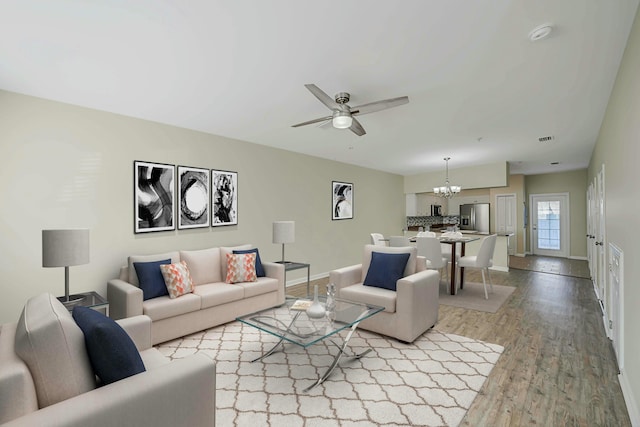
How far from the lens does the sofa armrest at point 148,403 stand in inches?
45.2

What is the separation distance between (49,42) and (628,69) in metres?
4.05

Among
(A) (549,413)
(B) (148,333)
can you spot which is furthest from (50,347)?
(A) (549,413)

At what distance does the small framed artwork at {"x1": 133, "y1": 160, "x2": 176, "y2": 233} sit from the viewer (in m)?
3.79

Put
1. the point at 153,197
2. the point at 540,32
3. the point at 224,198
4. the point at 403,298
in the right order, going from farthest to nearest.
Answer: the point at 224,198, the point at 153,197, the point at 403,298, the point at 540,32

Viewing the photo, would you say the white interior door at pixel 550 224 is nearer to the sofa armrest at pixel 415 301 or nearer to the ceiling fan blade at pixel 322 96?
the sofa armrest at pixel 415 301

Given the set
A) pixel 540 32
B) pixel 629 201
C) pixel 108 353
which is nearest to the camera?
pixel 108 353

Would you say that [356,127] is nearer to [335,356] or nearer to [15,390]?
[335,356]

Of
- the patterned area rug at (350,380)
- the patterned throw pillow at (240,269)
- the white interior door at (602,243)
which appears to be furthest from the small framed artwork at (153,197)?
the white interior door at (602,243)

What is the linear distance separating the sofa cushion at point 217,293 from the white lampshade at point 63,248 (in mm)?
1203

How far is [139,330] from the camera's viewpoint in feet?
6.83

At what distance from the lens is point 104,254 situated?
3529mm

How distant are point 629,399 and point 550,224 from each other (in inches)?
341

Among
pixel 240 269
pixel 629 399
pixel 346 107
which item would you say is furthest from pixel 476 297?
pixel 346 107

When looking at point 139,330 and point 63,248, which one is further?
point 63,248
